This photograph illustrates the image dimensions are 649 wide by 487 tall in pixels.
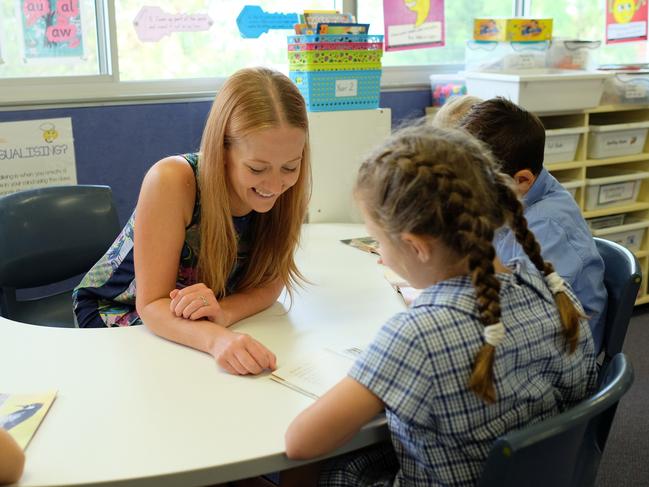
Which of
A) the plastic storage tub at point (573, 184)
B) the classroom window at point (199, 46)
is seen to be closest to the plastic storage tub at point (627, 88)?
the plastic storage tub at point (573, 184)

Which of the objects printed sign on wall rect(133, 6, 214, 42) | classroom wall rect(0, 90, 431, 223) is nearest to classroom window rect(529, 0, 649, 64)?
printed sign on wall rect(133, 6, 214, 42)

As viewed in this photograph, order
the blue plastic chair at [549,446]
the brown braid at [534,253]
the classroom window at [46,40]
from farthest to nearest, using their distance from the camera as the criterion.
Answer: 1. the classroom window at [46,40]
2. the brown braid at [534,253]
3. the blue plastic chair at [549,446]

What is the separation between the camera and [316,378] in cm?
120

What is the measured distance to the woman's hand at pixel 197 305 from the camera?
4.52ft

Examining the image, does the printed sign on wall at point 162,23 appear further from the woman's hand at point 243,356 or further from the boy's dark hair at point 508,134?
the woman's hand at point 243,356

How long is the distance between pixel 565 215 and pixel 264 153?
65 centimetres

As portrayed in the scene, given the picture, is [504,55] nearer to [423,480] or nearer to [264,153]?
[264,153]

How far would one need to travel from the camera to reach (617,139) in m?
3.15

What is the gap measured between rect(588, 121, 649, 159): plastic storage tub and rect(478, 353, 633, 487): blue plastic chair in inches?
86.5

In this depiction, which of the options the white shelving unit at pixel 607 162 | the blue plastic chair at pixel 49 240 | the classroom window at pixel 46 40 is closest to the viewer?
the blue plastic chair at pixel 49 240

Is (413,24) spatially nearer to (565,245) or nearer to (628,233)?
(628,233)

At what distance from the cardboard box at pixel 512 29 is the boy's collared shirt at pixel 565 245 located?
155 cm

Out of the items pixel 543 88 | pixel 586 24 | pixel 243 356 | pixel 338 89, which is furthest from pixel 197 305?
pixel 586 24

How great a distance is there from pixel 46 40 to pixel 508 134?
1645mm
